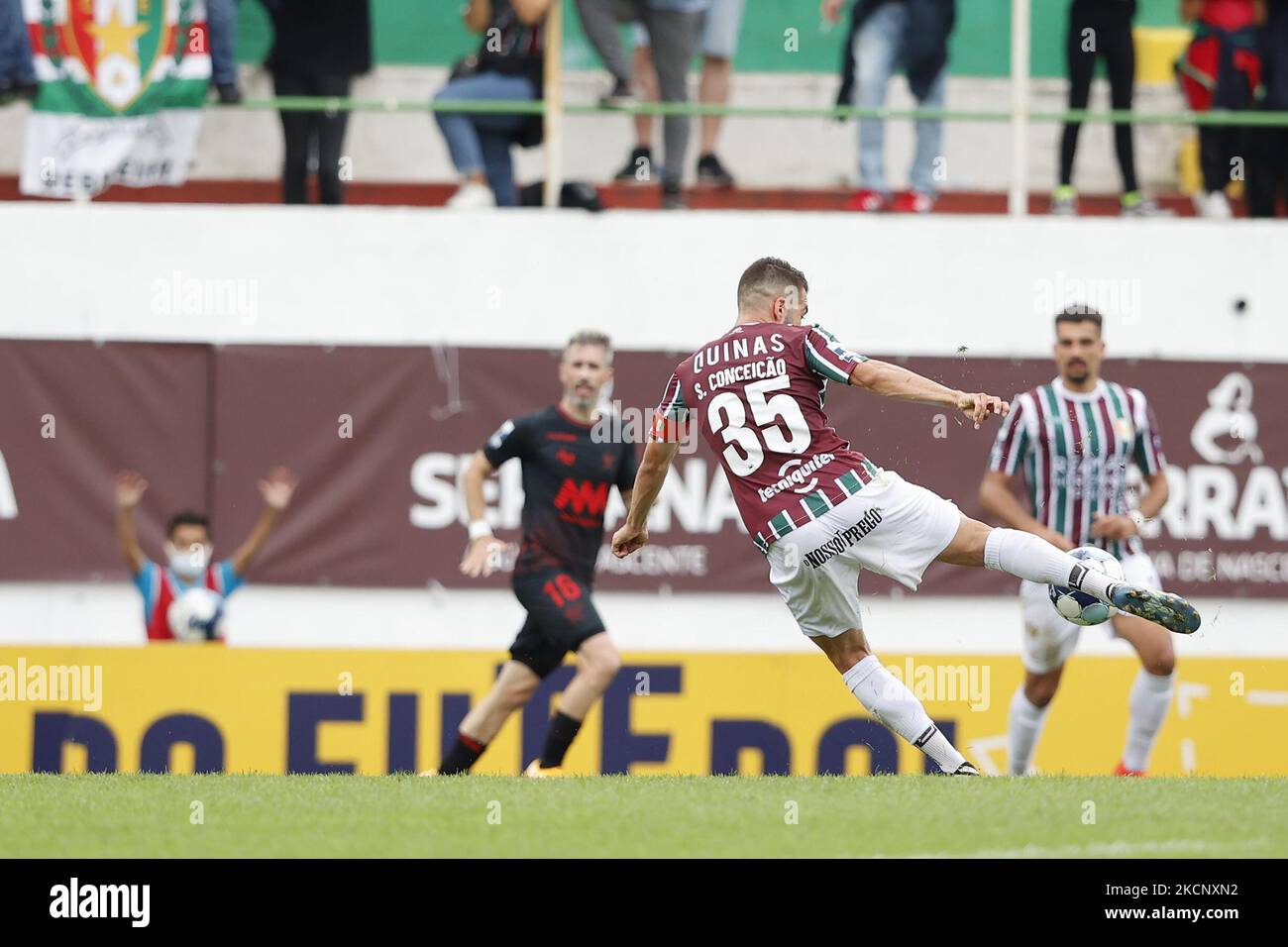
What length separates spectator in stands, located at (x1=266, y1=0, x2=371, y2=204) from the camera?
14078mm

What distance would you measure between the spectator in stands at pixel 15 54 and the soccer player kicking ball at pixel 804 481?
6825 millimetres

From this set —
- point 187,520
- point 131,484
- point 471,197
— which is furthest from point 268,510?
point 471,197

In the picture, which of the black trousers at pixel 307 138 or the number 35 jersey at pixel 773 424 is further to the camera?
the black trousers at pixel 307 138

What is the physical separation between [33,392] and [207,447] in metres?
1.19

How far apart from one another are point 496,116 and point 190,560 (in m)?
3.62

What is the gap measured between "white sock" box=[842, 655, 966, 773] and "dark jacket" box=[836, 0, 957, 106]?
6.69m

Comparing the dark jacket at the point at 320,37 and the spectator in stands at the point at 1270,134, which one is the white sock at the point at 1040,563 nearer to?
the spectator in stands at the point at 1270,134

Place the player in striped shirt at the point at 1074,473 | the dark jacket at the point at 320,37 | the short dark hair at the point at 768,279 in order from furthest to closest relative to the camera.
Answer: the dark jacket at the point at 320,37, the player in striped shirt at the point at 1074,473, the short dark hair at the point at 768,279

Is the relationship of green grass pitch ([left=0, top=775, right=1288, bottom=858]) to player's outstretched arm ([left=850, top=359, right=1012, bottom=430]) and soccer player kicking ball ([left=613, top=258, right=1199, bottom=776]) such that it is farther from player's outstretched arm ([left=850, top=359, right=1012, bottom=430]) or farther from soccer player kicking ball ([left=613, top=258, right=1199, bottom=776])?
player's outstretched arm ([left=850, top=359, right=1012, bottom=430])

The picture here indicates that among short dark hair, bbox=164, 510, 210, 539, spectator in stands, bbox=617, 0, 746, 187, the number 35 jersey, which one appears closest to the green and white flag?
short dark hair, bbox=164, 510, 210, 539

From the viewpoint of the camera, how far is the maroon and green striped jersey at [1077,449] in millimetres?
11242

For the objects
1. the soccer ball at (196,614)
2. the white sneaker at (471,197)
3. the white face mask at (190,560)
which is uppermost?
the white sneaker at (471,197)

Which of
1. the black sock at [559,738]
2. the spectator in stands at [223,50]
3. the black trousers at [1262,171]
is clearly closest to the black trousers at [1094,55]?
the black trousers at [1262,171]

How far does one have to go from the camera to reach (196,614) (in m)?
13.2
